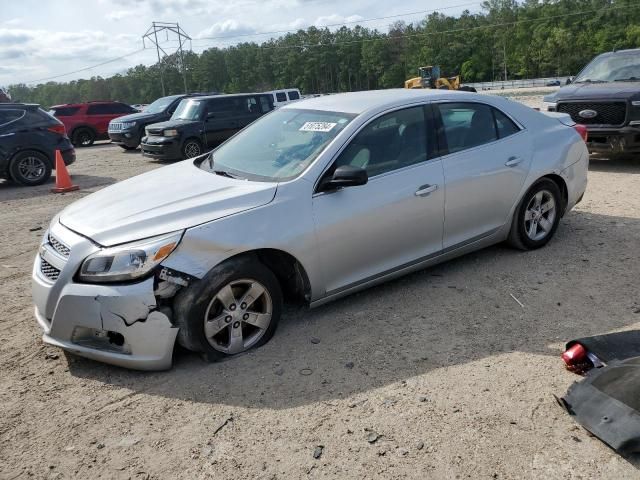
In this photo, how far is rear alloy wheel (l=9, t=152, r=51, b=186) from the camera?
37.9ft

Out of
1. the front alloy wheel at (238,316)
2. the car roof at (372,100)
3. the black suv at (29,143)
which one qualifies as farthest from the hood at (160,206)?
the black suv at (29,143)

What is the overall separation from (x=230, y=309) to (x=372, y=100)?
2103mm

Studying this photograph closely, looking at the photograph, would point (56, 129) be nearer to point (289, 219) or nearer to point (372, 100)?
point (372, 100)

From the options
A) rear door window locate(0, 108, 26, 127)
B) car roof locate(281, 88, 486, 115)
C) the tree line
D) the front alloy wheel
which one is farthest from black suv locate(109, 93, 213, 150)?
the tree line

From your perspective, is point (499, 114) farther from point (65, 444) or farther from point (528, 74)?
point (528, 74)

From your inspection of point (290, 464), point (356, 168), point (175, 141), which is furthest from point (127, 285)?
point (175, 141)

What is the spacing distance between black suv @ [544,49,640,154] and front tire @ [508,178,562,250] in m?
4.43

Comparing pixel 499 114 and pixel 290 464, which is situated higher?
pixel 499 114

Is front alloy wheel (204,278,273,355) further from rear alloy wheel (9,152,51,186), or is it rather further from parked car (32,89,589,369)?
rear alloy wheel (9,152,51,186)

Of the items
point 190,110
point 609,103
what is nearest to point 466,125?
point 609,103

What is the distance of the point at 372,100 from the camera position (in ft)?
14.8

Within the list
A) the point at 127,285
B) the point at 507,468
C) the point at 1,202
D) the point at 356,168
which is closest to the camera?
the point at 507,468

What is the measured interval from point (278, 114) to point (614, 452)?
3573mm

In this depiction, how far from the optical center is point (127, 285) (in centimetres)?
328
